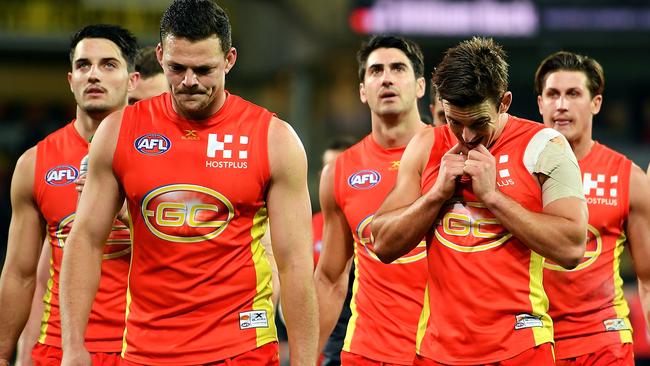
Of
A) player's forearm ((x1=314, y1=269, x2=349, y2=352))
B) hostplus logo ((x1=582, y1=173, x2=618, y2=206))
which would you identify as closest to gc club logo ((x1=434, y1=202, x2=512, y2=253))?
hostplus logo ((x1=582, y1=173, x2=618, y2=206))

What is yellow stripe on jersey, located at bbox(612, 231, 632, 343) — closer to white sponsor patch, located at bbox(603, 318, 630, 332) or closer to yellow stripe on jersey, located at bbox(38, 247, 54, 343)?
white sponsor patch, located at bbox(603, 318, 630, 332)

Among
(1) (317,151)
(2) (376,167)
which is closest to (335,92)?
(1) (317,151)

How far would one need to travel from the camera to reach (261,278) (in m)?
4.85

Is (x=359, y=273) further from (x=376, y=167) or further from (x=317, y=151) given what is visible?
(x=317, y=151)

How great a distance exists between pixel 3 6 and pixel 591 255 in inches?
515

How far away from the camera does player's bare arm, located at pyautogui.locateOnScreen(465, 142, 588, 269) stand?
172 inches

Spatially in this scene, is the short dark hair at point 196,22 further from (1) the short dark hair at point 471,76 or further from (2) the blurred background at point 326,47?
(2) the blurred background at point 326,47

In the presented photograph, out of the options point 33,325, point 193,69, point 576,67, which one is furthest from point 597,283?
point 33,325

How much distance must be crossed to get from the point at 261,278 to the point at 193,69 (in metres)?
0.96

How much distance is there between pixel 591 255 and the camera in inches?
235

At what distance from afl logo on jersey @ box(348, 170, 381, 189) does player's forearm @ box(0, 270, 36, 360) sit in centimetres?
191

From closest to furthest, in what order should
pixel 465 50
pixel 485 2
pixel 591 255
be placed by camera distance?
pixel 465 50, pixel 591 255, pixel 485 2

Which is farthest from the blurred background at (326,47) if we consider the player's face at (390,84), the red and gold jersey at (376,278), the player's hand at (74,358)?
the player's hand at (74,358)

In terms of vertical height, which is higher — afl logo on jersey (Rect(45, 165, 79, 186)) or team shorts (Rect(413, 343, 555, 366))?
afl logo on jersey (Rect(45, 165, 79, 186))
